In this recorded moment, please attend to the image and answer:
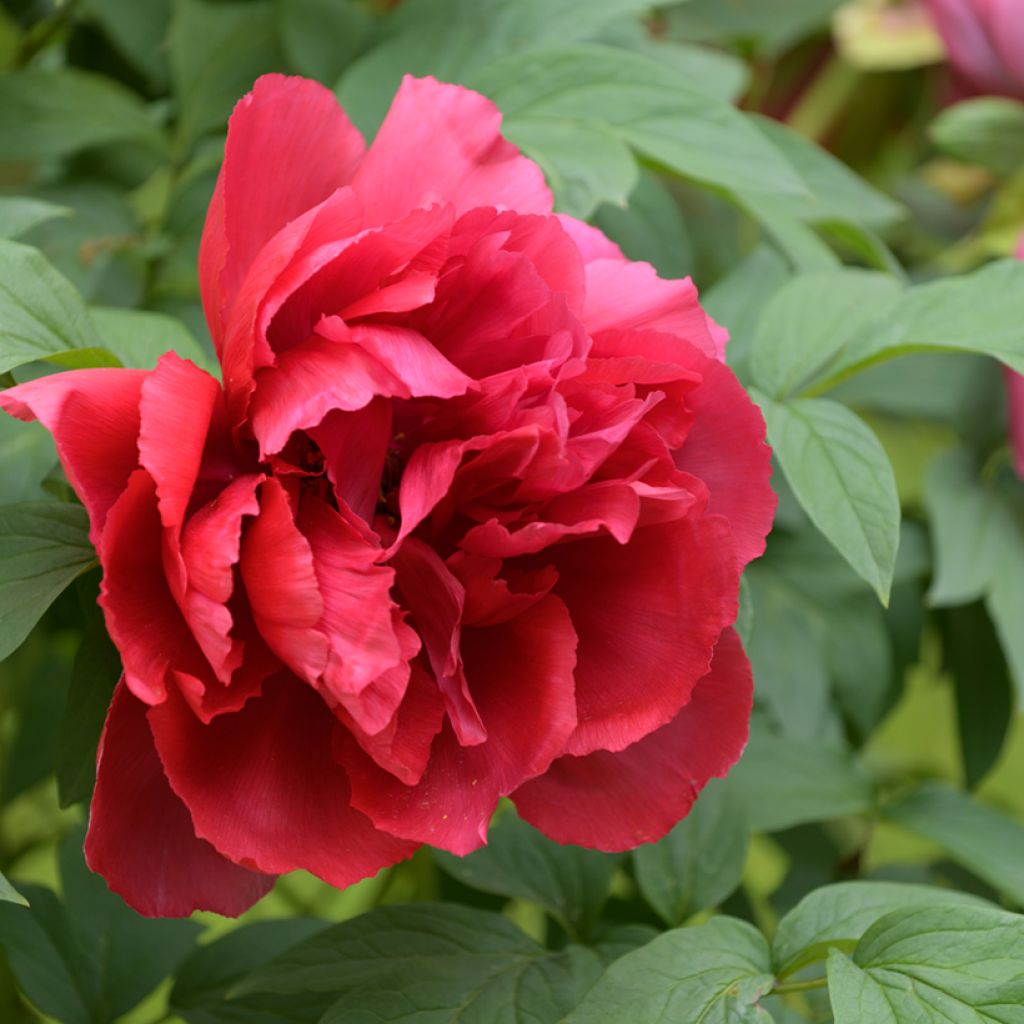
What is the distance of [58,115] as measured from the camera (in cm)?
45

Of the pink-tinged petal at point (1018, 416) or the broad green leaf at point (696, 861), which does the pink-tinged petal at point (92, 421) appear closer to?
the broad green leaf at point (696, 861)

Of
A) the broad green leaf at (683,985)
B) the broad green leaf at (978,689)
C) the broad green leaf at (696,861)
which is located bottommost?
the broad green leaf at (978,689)

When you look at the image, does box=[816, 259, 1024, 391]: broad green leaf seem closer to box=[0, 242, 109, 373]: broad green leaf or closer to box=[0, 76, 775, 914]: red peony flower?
box=[0, 76, 775, 914]: red peony flower

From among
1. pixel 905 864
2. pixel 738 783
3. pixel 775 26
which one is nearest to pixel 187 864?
pixel 738 783

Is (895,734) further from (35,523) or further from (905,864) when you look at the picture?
(35,523)

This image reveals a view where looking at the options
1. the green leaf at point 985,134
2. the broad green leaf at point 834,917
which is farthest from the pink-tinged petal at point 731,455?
the green leaf at point 985,134

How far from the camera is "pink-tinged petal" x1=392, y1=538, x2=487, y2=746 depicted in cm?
26

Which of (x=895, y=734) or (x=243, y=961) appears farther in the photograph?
(x=895, y=734)

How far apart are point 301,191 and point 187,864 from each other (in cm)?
15

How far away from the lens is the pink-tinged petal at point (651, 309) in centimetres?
30

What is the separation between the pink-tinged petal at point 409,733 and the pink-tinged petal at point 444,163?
0.35ft

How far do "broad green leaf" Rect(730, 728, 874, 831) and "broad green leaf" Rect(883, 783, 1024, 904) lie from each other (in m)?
0.02

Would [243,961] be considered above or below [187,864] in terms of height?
below

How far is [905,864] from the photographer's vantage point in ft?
1.67
